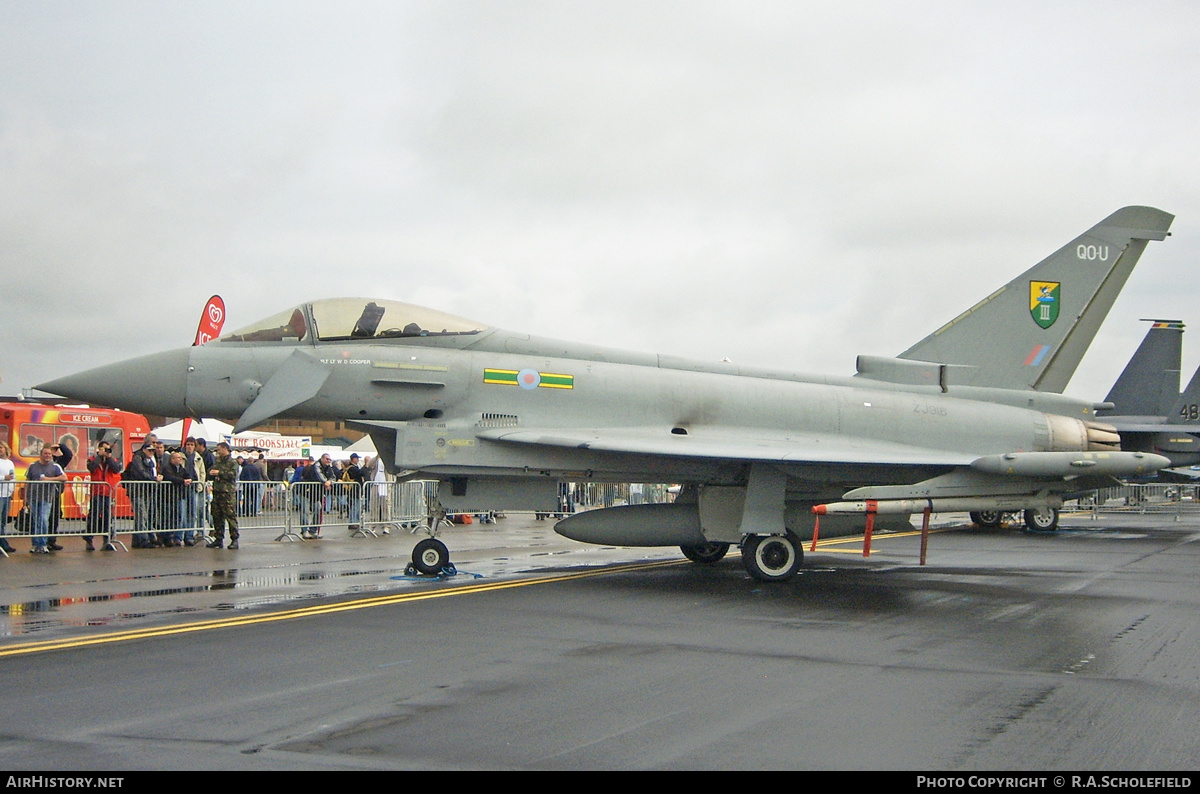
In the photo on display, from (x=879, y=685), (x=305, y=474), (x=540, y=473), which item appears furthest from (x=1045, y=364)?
(x=305, y=474)

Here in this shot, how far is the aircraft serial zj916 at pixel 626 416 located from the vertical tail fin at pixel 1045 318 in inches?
4.8

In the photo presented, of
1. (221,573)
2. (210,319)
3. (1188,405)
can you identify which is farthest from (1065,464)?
(210,319)

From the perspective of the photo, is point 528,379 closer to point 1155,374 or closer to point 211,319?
point 211,319

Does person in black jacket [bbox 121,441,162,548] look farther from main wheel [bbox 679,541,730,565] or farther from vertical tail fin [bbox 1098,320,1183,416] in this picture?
vertical tail fin [bbox 1098,320,1183,416]

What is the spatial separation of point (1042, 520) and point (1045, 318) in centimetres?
1186

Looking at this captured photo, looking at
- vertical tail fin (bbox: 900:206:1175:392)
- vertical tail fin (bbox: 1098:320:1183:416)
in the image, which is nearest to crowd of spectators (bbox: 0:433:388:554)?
vertical tail fin (bbox: 900:206:1175:392)

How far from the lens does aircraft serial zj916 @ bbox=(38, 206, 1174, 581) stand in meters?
11.6

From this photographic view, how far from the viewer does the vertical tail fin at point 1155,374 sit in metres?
28.7

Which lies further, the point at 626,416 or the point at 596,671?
the point at 626,416

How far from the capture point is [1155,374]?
94.1 feet

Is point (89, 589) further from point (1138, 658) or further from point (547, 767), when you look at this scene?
point (1138, 658)

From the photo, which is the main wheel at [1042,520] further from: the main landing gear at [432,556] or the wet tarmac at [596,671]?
the main landing gear at [432,556]

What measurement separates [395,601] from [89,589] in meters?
4.04

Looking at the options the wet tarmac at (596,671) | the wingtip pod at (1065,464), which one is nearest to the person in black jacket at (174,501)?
the wet tarmac at (596,671)
